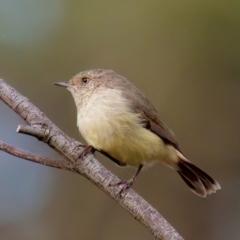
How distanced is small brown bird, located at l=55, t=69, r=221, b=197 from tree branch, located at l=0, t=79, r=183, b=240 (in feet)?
1.71

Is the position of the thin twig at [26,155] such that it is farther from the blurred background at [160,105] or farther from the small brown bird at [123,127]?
the blurred background at [160,105]

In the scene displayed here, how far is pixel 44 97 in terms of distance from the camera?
5781 millimetres

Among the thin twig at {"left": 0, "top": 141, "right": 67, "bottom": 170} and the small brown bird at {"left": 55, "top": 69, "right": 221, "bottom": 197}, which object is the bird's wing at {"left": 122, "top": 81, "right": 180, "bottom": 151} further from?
the thin twig at {"left": 0, "top": 141, "right": 67, "bottom": 170}

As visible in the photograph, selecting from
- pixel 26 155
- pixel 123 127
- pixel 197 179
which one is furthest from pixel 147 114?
pixel 26 155

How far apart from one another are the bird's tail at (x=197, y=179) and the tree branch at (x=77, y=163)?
4.25 feet

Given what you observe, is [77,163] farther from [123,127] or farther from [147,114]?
[147,114]

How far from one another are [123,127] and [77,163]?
719mm

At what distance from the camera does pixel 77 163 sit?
2795 millimetres

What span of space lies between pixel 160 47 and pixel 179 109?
0.84 meters

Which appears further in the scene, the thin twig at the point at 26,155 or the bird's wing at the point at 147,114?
the bird's wing at the point at 147,114

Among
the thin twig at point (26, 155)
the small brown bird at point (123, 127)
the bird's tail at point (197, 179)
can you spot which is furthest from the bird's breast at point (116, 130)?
the thin twig at point (26, 155)

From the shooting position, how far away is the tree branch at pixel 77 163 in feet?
8.27

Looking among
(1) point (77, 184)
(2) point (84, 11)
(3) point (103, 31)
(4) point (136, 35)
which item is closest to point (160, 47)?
(4) point (136, 35)

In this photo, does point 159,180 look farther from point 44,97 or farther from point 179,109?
point 44,97
